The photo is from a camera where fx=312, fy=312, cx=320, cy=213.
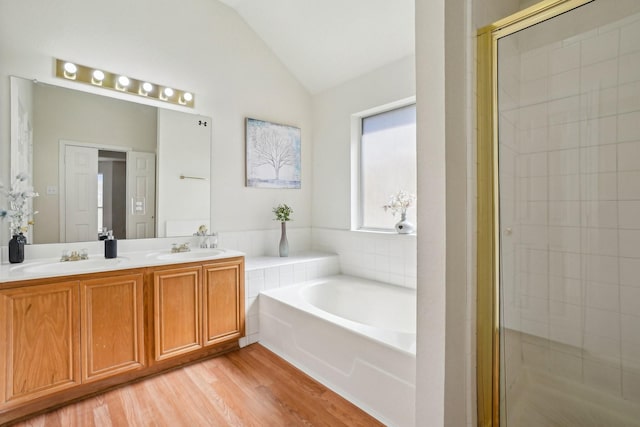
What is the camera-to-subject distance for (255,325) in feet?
9.04

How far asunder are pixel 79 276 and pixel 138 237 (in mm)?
708

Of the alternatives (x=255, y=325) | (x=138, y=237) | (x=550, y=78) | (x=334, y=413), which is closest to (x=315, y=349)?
(x=334, y=413)

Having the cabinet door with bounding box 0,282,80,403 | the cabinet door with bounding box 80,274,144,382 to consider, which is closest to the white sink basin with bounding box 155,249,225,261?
the cabinet door with bounding box 80,274,144,382

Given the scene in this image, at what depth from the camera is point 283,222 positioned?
3.32 metres

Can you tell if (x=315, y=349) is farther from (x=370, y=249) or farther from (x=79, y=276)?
(x=79, y=276)

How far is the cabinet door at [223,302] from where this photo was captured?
7.97ft

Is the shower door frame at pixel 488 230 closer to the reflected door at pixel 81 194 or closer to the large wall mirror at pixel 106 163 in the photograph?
the large wall mirror at pixel 106 163

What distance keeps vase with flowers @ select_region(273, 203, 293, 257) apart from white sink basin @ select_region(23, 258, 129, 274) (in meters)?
1.44

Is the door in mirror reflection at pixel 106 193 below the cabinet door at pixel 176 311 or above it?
above

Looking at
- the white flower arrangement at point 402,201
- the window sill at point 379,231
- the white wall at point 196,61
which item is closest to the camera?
the white wall at point 196,61

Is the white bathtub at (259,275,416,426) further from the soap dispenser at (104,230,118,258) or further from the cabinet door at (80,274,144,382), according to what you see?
the soap dispenser at (104,230,118,258)

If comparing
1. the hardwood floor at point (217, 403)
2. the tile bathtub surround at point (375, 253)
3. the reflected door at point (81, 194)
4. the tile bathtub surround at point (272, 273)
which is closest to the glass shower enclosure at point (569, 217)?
the hardwood floor at point (217, 403)

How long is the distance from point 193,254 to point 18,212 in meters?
1.14

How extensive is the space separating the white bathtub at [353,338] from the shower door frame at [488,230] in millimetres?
332
